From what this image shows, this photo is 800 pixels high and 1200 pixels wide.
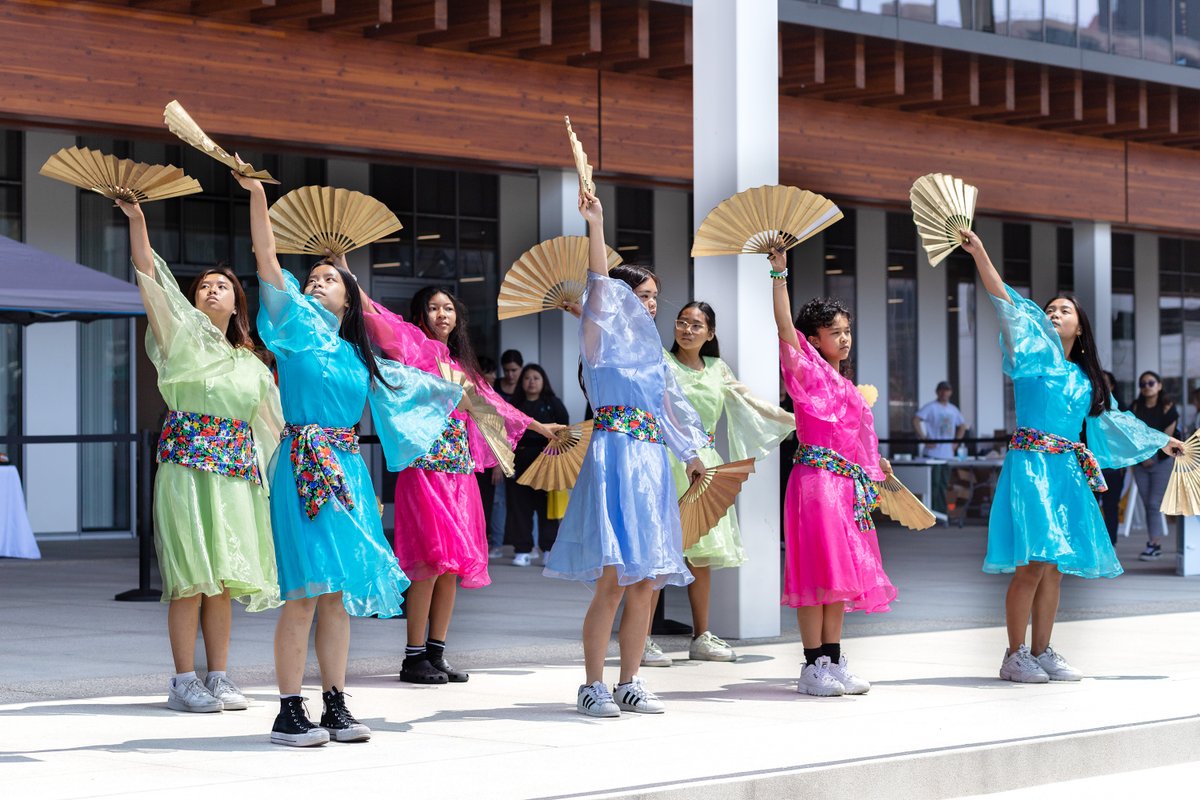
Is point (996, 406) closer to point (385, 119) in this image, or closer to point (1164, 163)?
point (1164, 163)

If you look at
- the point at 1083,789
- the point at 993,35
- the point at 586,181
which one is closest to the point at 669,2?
the point at 993,35

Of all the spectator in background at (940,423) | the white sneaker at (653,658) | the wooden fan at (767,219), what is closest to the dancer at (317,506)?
the wooden fan at (767,219)

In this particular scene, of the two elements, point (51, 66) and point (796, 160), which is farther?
point (796, 160)

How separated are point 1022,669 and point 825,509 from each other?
1227mm

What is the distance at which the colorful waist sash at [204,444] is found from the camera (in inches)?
247

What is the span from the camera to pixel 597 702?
6160 mm

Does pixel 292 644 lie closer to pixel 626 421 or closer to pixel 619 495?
pixel 619 495

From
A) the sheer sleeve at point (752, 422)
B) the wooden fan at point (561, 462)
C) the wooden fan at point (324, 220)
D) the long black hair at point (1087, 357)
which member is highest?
the wooden fan at point (324, 220)

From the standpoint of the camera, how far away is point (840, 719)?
20.1 feet

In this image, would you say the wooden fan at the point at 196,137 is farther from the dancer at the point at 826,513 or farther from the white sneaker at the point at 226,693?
the dancer at the point at 826,513

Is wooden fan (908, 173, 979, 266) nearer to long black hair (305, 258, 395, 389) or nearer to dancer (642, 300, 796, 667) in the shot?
dancer (642, 300, 796, 667)

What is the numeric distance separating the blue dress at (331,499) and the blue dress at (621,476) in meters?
0.75

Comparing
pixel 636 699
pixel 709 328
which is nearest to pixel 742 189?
pixel 709 328

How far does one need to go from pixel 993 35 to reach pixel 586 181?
1217 centimetres
